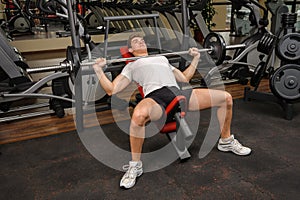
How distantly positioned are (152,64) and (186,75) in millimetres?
278

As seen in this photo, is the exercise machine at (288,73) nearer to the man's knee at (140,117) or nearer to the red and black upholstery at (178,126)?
the red and black upholstery at (178,126)

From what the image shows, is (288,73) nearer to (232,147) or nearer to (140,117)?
(232,147)

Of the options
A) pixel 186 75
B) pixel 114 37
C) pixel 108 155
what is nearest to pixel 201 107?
pixel 186 75

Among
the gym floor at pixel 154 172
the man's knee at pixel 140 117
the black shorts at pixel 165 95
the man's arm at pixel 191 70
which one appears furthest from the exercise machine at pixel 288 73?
the man's knee at pixel 140 117

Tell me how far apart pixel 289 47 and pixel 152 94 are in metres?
1.34

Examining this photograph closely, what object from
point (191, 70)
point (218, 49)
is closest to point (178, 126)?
point (191, 70)

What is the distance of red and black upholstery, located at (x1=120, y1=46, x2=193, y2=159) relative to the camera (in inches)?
68.4

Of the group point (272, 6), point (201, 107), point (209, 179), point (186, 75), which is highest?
point (272, 6)

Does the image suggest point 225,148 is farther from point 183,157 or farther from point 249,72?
point 249,72

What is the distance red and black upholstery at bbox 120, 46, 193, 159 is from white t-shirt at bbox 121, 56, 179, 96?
0.15 metres

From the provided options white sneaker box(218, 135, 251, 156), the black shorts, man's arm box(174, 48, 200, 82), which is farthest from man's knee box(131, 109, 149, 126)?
white sneaker box(218, 135, 251, 156)

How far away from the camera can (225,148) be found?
1.99 meters

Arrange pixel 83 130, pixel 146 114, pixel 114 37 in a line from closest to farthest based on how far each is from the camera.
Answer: pixel 146 114 → pixel 83 130 → pixel 114 37

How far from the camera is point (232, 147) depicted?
77.5 inches
